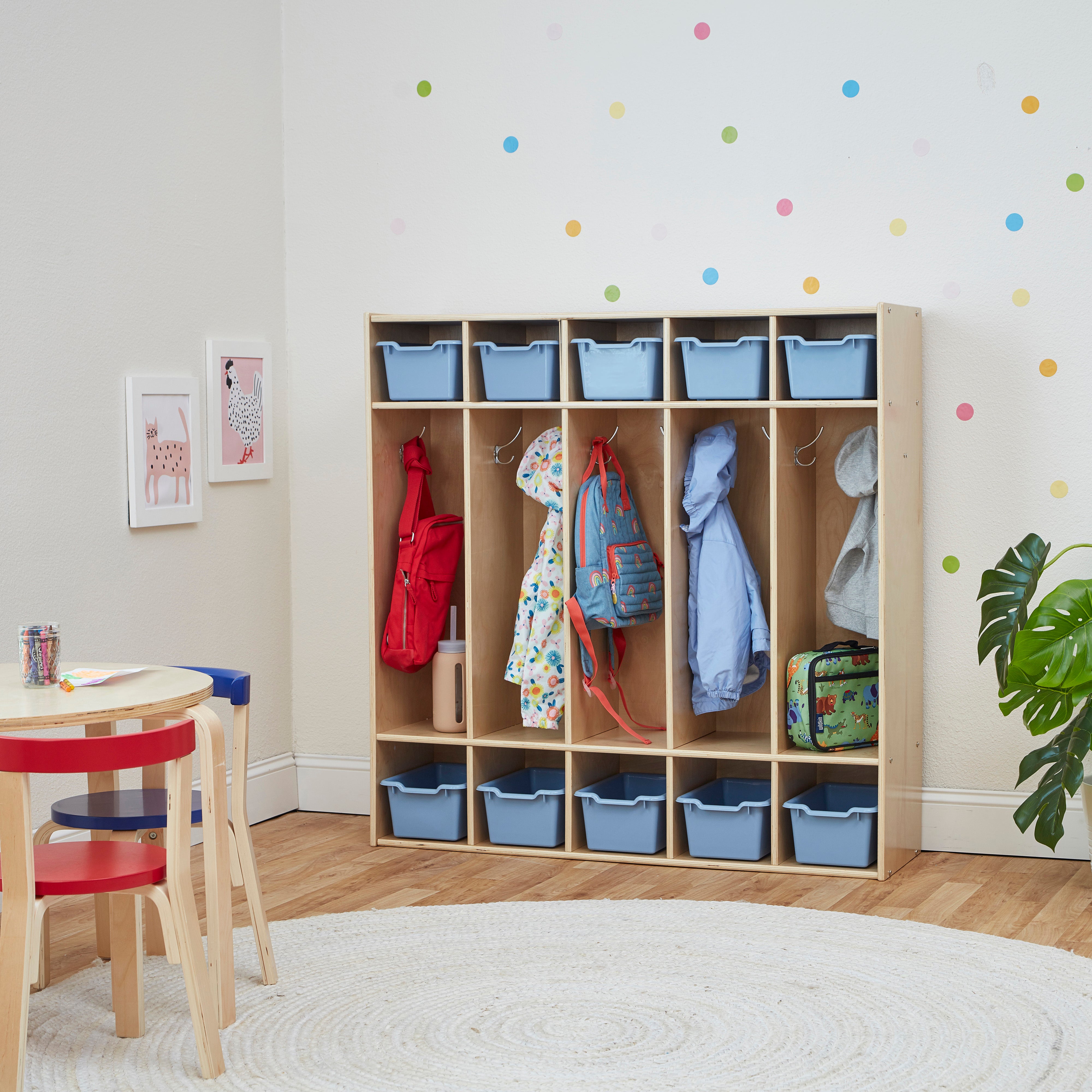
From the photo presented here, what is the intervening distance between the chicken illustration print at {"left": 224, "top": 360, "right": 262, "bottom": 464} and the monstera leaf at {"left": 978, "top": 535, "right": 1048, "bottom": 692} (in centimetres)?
223

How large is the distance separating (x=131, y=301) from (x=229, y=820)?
1.77 meters

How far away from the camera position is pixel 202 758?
2.60m

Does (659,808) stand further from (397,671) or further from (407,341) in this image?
(407,341)

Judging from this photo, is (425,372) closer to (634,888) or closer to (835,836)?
(634,888)

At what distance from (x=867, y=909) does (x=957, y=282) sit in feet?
5.66

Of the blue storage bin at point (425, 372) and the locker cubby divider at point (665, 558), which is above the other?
the blue storage bin at point (425, 372)

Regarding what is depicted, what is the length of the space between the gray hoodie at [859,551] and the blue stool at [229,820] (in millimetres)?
1738

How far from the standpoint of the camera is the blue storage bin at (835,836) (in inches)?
149

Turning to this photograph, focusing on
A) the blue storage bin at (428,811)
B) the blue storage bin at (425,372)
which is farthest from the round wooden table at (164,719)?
the blue storage bin at (425,372)

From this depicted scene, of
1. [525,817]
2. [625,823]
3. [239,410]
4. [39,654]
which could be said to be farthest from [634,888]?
[239,410]

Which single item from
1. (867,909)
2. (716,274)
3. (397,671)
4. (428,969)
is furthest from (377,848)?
(716,274)

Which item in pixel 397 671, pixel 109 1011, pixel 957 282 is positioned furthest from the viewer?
pixel 397 671

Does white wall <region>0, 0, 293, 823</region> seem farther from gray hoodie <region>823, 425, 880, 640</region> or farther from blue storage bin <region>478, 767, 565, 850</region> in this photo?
gray hoodie <region>823, 425, 880, 640</region>

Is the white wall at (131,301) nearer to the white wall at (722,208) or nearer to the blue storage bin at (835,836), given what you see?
the white wall at (722,208)
